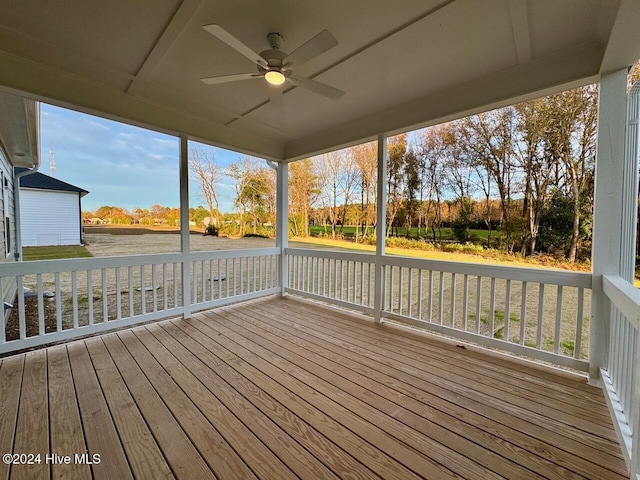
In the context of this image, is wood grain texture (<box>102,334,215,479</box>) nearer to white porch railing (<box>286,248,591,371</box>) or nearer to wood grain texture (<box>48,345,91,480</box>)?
wood grain texture (<box>48,345,91,480</box>)

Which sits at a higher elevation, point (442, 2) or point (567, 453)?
point (442, 2)

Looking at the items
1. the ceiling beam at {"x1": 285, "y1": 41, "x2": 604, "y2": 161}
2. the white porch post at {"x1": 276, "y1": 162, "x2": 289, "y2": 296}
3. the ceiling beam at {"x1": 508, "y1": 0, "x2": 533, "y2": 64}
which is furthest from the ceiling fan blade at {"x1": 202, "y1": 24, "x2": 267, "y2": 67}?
the white porch post at {"x1": 276, "y1": 162, "x2": 289, "y2": 296}

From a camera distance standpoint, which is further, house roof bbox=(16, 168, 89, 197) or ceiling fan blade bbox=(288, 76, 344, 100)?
house roof bbox=(16, 168, 89, 197)

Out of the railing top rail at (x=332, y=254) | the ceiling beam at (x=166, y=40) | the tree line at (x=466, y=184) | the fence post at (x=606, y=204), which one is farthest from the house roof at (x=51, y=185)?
the fence post at (x=606, y=204)

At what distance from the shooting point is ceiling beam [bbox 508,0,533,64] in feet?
5.82

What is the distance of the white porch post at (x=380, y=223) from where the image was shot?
346 cm

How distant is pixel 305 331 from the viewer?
124 inches

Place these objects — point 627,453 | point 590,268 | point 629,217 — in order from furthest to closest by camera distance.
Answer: point 590,268 < point 629,217 < point 627,453

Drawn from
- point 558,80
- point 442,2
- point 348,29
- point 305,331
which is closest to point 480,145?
point 558,80

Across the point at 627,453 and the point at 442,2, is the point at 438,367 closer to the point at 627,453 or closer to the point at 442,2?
the point at 627,453

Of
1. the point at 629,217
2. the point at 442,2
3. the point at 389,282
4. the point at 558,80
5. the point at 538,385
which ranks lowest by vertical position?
the point at 538,385

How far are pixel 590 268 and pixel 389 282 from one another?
1.85 meters

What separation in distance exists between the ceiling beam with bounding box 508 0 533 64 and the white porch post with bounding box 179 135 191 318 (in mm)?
3473

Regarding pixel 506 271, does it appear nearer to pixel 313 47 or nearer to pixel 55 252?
pixel 313 47
